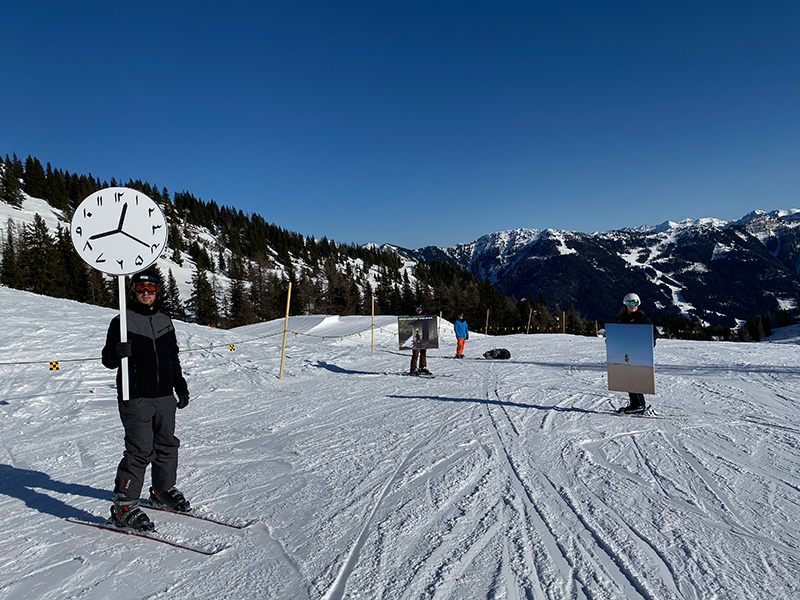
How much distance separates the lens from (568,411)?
8133 mm

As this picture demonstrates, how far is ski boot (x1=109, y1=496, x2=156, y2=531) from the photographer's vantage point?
354 centimetres

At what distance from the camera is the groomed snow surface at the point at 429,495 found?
9.68 feet

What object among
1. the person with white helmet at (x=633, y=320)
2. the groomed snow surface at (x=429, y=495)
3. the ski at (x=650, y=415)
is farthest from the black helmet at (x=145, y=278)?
the ski at (x=650, y=415)

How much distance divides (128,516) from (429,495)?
276 cm

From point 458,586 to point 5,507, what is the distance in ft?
14.8

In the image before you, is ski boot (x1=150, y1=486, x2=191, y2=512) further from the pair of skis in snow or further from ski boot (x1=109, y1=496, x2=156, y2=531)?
ski boot (x1=109, y1=496, x2=156, y2=531)

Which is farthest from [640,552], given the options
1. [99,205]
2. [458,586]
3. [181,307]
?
[181,307]

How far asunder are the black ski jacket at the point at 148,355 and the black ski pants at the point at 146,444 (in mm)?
105

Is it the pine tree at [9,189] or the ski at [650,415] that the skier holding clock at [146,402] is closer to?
the ski at [650,415]

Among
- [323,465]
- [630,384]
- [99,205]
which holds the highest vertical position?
[99,205]

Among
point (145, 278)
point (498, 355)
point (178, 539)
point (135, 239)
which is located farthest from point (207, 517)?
point (498, 355)

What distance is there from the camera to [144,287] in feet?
12.8

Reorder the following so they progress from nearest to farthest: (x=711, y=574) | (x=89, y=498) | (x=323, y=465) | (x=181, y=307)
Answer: (x=711, y=574)
(x=89, y=498)
(x=323, y=465)
(x=181, y=307)

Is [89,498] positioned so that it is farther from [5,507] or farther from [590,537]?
[590,537]
